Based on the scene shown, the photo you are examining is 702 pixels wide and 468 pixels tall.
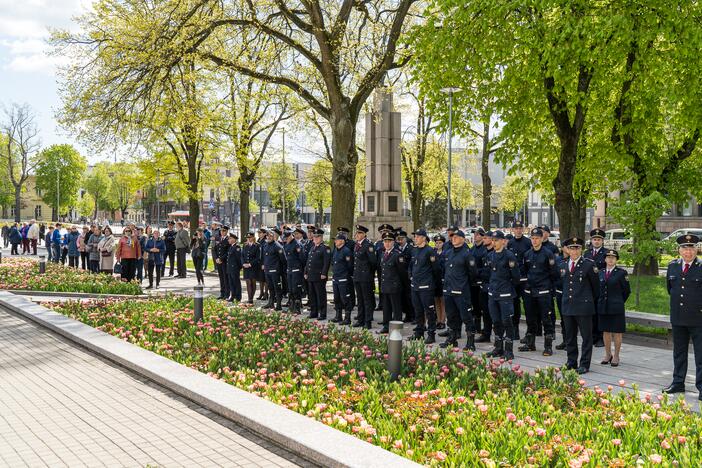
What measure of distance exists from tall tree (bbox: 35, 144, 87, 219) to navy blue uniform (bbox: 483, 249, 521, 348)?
306 feet

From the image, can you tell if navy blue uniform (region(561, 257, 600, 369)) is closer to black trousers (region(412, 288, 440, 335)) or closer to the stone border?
black trousers (region(412, 288, 440, 335))

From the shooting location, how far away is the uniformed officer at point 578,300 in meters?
9.70

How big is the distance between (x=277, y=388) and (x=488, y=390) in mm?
2371

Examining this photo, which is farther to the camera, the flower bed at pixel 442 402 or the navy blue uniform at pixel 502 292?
the navy blue uniform at pixel 502 292

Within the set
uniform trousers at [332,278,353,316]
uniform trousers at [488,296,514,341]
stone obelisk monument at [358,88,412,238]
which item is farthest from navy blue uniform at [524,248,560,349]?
stone obelisk monument at [358,88,412,238]

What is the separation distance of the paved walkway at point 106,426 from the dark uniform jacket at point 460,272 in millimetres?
4976

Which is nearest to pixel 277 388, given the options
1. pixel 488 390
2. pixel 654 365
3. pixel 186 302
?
pixel 488 390

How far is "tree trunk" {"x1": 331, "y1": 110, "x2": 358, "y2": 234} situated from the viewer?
2102cm

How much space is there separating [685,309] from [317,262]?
7.84 m

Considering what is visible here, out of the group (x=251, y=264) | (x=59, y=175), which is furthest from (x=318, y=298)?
(x=59, y=175)

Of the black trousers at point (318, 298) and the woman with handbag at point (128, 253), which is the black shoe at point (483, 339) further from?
the woman with handbag at point (128, 253)

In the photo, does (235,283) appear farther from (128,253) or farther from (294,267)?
(128,253)

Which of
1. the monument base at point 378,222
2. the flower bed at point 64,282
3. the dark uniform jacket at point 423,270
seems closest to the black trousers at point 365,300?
the dark uniform jacket at point 423,270

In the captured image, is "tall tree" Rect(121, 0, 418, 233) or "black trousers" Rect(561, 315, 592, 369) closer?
"black trousers" Rect(561, 315, 592, 369)
